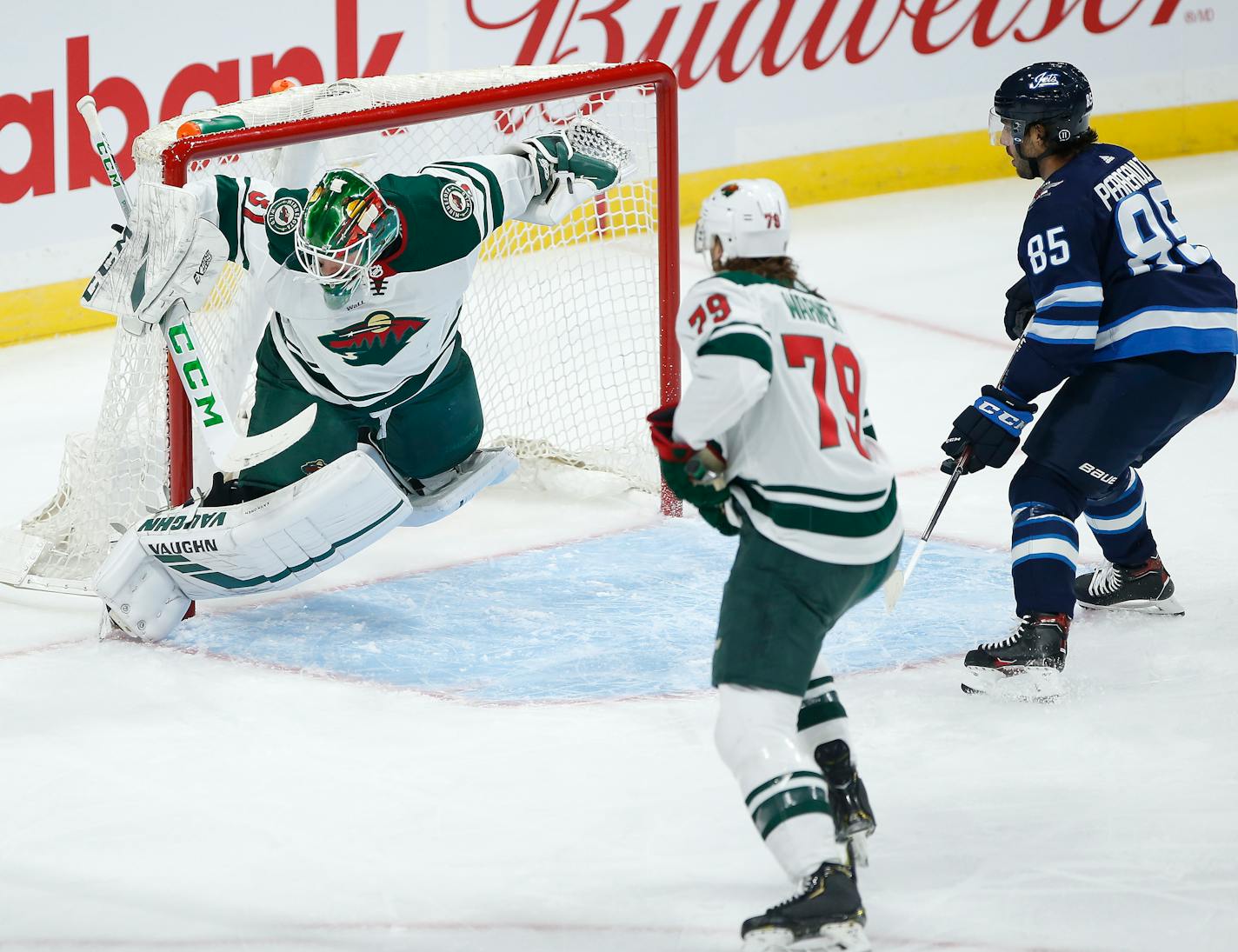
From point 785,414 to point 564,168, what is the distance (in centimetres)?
169

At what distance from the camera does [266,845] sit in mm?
3000

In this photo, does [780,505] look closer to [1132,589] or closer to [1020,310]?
[1020,310]

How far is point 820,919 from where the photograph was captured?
2.54 metres

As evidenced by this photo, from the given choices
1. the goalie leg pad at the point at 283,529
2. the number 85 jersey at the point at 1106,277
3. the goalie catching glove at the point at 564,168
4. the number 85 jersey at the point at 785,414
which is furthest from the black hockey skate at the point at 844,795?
the goalie catching glove at the point at 564,168

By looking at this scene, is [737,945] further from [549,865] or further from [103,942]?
[103,942]

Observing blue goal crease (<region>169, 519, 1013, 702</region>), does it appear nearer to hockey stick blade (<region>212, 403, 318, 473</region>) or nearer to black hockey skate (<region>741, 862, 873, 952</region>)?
hockey stick blade (<region>212, 403, 318, 473</region>)

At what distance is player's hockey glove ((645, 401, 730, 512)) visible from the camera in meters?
2.66

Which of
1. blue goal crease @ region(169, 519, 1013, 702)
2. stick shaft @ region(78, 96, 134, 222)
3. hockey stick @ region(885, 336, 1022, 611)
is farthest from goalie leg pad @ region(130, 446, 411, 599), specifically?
hockey stick @ region(885, 336, 1022, 611)

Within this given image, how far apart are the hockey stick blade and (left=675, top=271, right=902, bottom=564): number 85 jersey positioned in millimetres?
1355

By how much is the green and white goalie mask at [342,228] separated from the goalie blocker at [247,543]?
1.35ft

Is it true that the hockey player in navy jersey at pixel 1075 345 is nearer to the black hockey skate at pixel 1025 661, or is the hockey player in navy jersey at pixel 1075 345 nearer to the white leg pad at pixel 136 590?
the black hockey skate at pixel 1025 661

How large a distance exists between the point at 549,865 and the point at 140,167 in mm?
1788

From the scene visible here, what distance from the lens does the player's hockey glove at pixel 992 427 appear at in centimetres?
359

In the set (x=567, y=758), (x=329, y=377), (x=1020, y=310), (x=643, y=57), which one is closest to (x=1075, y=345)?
(x=1020, y=310)
